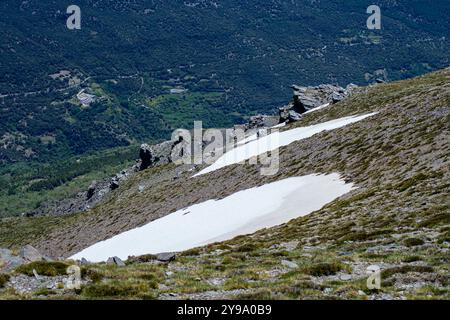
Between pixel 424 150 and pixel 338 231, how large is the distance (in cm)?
2000

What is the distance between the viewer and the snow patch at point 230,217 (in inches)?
→ 2068

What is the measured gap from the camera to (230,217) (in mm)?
58812

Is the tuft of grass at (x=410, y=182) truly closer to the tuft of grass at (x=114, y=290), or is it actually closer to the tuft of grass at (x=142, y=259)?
the tuft of grass at (x=142, y=259)

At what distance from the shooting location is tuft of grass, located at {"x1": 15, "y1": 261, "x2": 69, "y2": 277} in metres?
24.6

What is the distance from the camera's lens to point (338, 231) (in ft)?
121

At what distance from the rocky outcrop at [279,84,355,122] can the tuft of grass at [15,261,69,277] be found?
109848 mm

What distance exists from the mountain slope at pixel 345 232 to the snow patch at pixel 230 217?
10.1 feet

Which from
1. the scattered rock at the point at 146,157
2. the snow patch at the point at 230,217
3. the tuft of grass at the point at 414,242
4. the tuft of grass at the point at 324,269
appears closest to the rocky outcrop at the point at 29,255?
the tuft of grass at the point at 324,269

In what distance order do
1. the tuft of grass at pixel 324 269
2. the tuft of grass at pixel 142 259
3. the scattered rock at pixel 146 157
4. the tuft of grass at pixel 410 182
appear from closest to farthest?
the tuft of grass at pixel 324 269, the tuft of grass at pixel 142 259, the tuft of grass at pixel 410 182, the scattered rock at pixel 146 157

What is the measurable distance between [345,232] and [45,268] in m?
18.8

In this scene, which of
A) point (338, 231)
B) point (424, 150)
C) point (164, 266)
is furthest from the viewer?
point (424, 150)

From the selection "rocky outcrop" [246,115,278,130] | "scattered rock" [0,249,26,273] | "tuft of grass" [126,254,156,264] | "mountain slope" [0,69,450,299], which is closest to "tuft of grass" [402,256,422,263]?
"mountain slope" [0,69,450,299]
